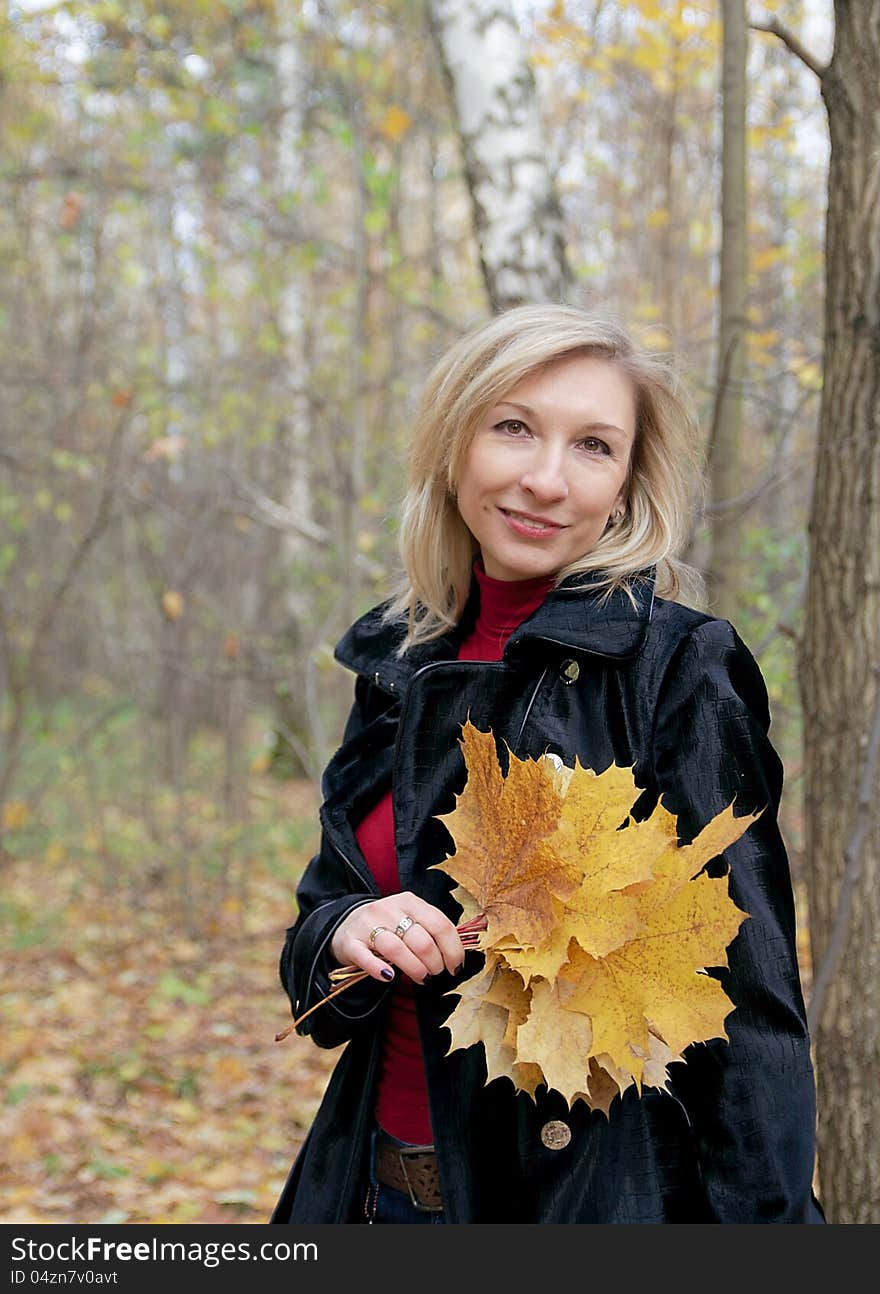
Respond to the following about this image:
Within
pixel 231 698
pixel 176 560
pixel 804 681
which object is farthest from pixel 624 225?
pixel 804 681

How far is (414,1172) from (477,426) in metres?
1.11

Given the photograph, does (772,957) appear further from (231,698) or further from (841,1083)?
(231,698)

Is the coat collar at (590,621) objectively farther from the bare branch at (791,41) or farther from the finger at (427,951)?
the bare branch at (791,41)

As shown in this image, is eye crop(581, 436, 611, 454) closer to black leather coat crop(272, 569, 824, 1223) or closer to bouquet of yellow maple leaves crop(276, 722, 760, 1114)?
black leather coat crop(272, 569, 824, 1223)

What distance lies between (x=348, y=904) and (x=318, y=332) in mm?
8627

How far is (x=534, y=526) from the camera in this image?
1.60 meters

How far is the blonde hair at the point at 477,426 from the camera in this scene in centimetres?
160

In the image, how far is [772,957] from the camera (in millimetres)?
1361

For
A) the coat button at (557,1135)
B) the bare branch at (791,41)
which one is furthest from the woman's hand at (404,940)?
the bare branch at (791,41)

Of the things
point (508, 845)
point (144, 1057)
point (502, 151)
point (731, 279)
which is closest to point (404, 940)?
point (508, 845)

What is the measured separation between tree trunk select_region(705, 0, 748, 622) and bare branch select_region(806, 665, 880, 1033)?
0.90 meters

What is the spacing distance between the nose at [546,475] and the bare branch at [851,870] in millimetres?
885

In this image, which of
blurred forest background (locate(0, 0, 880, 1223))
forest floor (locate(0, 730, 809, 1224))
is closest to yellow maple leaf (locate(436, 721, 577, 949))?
blurred forest background (locate(0, 0, 880, 1223))

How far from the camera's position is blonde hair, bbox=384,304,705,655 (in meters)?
1.60
